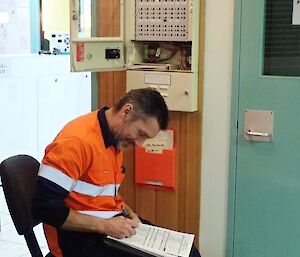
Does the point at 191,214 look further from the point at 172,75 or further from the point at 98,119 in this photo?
the point at 98,119

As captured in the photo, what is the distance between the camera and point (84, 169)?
6.88 feet

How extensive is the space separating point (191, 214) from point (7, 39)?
3635 mm

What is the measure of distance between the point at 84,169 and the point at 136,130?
254mm

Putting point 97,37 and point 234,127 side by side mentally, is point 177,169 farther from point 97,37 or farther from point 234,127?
point 97,37

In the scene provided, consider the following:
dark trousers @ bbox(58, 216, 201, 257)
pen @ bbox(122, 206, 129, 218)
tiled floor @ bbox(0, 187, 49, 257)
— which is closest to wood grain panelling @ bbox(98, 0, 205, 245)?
pen @ bbox(122, 206, 129, 218)

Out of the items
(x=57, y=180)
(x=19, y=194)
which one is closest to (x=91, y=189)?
(x=57, y=180)

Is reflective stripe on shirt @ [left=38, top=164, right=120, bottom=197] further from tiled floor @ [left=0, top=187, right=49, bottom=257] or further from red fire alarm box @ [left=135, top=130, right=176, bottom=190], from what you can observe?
tiled floor @ [left=0, top=187, right=49, bottom=257]

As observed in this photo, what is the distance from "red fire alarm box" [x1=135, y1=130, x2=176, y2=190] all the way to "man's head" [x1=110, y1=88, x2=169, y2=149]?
642mm

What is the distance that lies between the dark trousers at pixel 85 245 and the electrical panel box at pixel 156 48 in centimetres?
77

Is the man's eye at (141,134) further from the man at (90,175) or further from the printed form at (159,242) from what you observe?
the printed form at (159,242)

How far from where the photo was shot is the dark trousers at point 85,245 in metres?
2.11

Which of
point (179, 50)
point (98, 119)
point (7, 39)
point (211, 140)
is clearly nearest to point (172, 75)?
point (179, 50)

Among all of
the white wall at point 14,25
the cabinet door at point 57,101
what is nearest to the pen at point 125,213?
the cabinet door at point 57,101

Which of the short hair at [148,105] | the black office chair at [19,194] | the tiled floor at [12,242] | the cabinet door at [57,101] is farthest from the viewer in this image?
the cabinet door at [57,101]
